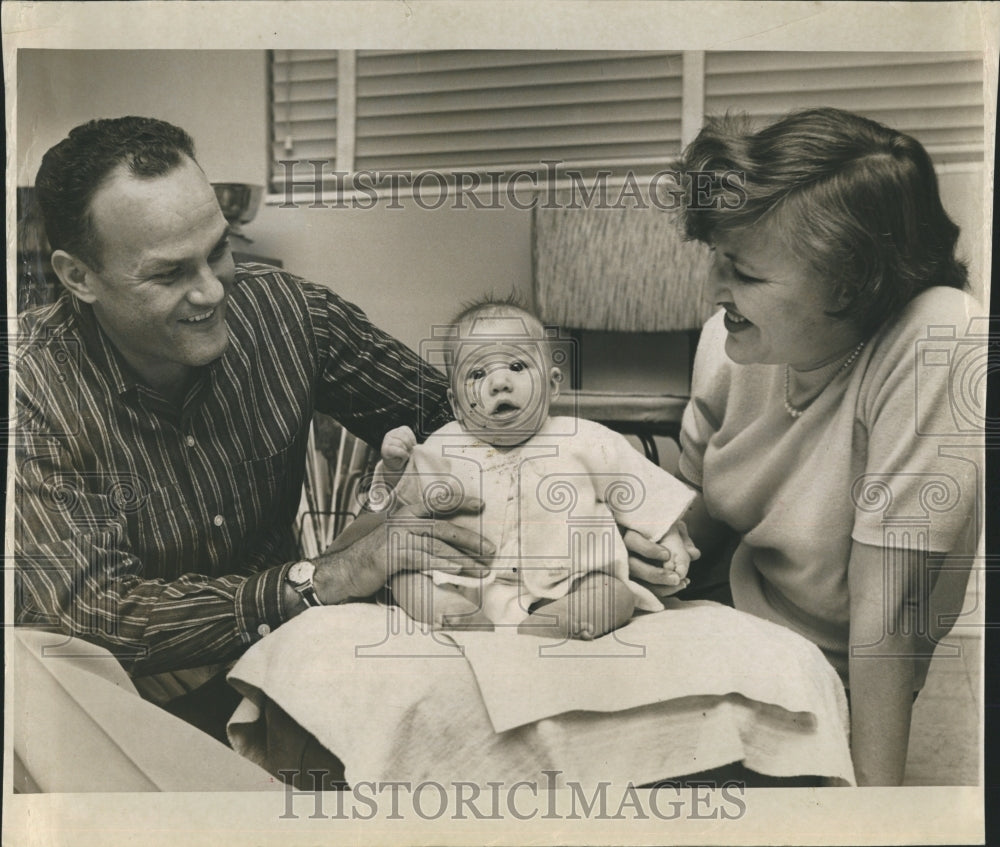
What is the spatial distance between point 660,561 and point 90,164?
3.33 ft

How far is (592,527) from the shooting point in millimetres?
1687

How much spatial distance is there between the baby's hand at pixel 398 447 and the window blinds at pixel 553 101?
0.40 meters

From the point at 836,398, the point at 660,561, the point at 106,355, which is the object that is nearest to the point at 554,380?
the point at 660,561

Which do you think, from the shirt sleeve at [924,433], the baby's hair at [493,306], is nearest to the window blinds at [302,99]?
the baby's hair at [493,306]

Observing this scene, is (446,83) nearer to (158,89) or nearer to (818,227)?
(158,89)

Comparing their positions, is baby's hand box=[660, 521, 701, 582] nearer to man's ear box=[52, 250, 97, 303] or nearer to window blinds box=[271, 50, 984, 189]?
window blinds box=[271, 50, 984, 189]

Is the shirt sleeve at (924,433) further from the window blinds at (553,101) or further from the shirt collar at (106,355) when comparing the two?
the shirt collar at (106,355)

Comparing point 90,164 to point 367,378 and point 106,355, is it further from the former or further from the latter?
point 367,378

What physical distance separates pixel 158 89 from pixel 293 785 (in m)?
1.05

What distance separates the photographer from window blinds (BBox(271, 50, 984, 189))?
1723 millimetres

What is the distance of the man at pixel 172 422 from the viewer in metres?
1.67

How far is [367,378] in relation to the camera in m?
1.72

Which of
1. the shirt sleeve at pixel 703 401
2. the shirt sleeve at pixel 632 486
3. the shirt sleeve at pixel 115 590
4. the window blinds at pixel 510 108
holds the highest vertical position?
the window blinds at pixel 510 108

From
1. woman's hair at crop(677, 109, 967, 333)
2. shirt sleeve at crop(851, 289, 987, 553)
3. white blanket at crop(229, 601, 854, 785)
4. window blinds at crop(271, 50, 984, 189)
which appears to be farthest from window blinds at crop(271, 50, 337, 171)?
shirt sleeve at crop(851, 289, 987, 553)
